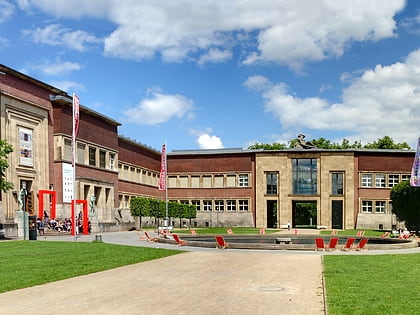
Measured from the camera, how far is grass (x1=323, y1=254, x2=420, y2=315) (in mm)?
10505

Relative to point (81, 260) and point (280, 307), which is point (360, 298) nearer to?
point (280, 307)

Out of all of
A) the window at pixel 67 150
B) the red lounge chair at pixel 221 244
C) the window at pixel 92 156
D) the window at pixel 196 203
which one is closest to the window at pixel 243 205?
the window at pixel 196 203

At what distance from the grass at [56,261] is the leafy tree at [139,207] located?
28207 millimetres

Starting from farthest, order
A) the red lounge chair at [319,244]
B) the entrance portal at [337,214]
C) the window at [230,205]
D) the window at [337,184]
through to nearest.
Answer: the window at [230,205] < the window at [337,184] < the entrance portal at [337,214] < the red lounge chair at [319,244]

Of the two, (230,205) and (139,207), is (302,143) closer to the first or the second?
(230,205)

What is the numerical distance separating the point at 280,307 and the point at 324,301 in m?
1.23

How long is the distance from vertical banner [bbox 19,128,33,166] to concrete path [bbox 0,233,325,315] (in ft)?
92.6

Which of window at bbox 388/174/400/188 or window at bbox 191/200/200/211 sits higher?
window at bbox 388/174/400/188

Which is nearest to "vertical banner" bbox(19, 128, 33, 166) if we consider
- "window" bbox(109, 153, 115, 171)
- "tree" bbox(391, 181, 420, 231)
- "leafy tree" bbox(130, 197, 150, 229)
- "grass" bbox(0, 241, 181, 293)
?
"leafy tree" bbox(130, 197, 150, 229)

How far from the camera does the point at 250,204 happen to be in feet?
232

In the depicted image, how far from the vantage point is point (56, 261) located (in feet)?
64.7

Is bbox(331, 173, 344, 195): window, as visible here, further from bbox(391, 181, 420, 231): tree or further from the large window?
bbox(391, 181, 420, 231): tree

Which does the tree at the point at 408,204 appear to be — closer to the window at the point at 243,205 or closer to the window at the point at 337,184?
the window at the point at 337,184

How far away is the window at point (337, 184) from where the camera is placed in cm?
6831
